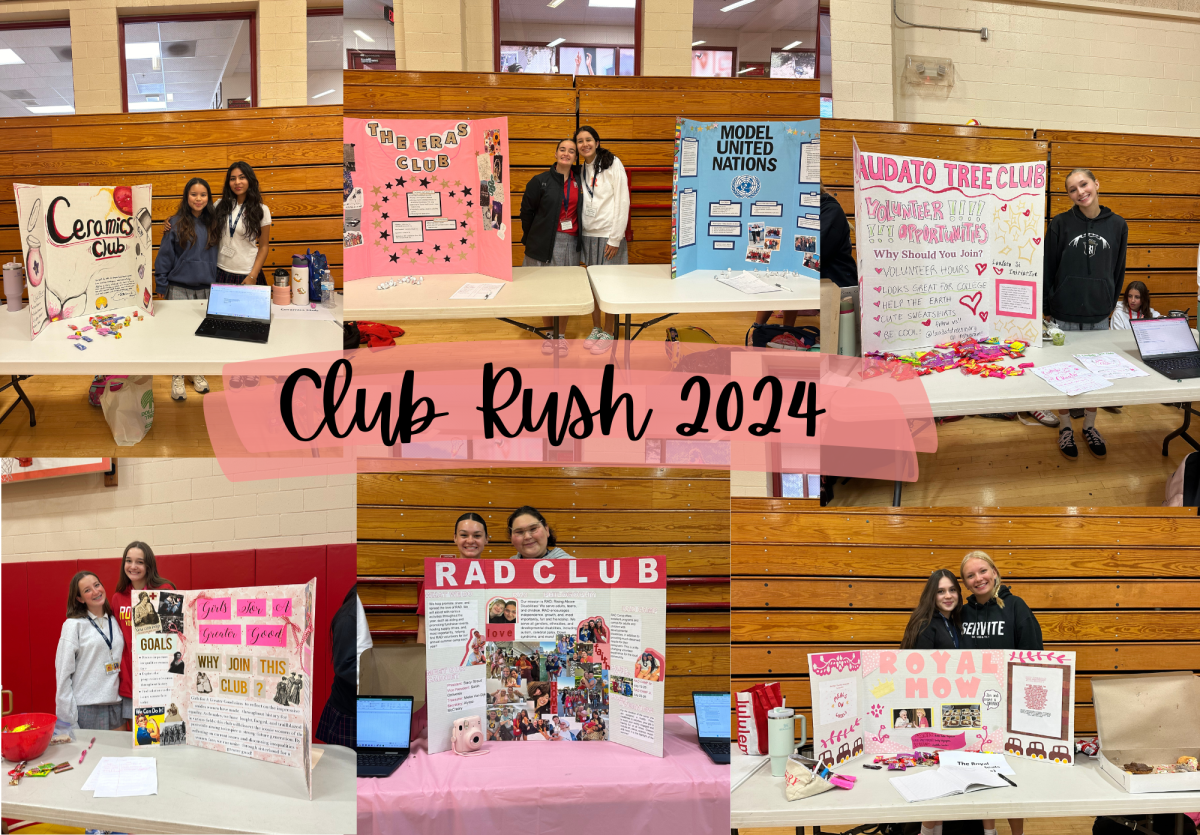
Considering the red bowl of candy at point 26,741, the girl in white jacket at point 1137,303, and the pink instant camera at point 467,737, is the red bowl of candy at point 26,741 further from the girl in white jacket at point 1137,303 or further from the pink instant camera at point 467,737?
the girl in white jacket at point 1137,303

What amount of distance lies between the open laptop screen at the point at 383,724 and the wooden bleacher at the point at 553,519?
0.56 feet

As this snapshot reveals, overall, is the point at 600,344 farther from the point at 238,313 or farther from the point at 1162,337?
the point at 1162,337

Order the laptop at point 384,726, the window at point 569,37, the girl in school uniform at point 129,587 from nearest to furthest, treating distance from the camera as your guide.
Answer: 1. the window at point 569,37
2. the laptop at point 384,726
3. the girl in school uniform at point 129,587

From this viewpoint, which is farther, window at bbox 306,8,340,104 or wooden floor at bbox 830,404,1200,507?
wooden floor at bbox 830,404,1200,507

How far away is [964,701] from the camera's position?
2963mm

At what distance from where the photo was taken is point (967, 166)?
2439mm

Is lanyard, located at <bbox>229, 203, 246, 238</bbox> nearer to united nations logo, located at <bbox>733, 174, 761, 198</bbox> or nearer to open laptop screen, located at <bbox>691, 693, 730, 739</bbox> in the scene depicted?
united nations logo, located at <bbox>733, 174, 761, 198</bbox>

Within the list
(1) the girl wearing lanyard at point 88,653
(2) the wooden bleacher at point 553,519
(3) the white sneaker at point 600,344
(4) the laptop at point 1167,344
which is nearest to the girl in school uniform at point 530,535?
(2) the wooden bleacher at point 553,519

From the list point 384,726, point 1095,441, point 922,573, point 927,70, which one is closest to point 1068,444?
point 1095,441

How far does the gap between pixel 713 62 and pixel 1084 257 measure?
4.14 feet

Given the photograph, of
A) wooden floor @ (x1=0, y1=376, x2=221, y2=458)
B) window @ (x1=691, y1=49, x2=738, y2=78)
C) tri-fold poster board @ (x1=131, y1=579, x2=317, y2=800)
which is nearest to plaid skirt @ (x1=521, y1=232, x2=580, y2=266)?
window @ (x1=691, y1=49, x2=738, y2=78)

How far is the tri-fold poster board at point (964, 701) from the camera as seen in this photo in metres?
2.95

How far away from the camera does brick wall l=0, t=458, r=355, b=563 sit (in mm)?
2453

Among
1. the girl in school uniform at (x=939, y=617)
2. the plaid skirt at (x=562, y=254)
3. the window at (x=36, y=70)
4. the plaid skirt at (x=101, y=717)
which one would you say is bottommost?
the plaid skirt at (x=101, y=717)
